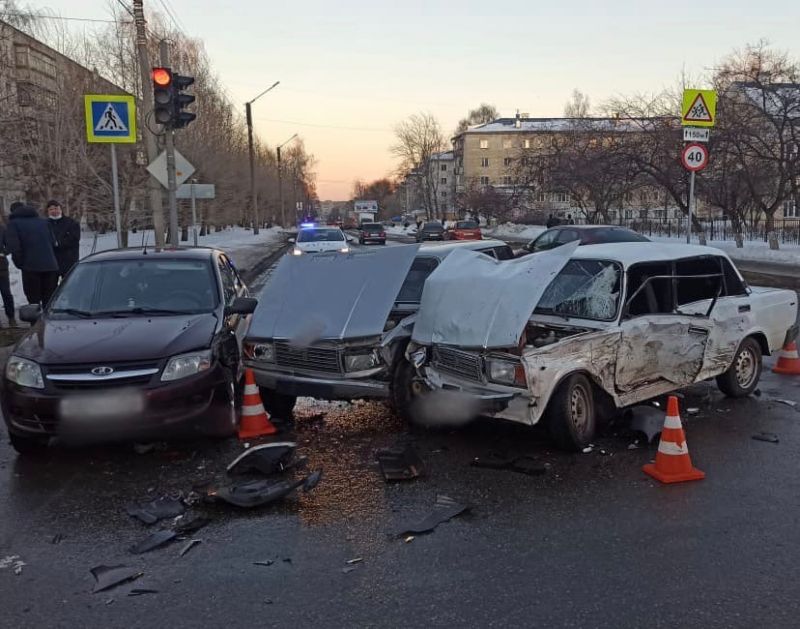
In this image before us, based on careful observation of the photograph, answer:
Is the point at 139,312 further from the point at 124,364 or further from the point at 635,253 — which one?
the point at 635,253

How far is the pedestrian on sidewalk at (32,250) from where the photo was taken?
34.8 feet

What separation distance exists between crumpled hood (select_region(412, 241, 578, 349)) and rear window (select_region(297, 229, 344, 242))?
20.9 metres

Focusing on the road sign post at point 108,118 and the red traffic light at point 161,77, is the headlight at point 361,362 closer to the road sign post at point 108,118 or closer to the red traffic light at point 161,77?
the road sign post at point 108,118

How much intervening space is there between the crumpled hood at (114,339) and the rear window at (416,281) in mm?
2103

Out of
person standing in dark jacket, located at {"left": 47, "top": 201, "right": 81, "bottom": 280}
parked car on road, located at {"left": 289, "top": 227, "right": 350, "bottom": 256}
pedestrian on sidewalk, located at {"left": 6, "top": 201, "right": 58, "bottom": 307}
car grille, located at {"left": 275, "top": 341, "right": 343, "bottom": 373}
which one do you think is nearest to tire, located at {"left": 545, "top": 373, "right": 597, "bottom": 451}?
car grille, located at {"left": 275, "top": 341, "right": 343, "bottom": 373}

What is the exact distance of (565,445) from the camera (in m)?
5.44

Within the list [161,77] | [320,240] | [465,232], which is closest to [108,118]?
[161,77]

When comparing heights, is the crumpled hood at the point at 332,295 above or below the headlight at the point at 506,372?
above

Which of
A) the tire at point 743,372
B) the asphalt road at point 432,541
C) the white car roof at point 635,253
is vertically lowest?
the asphalt road at point 432,541

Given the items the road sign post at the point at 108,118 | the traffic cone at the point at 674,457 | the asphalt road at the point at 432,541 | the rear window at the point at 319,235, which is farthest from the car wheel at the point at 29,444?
the rear window at the point at 319,235

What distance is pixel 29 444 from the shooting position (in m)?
5.57

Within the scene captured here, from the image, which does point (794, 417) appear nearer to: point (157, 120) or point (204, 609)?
point (204, 609)

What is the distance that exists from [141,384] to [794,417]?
5.67 meters

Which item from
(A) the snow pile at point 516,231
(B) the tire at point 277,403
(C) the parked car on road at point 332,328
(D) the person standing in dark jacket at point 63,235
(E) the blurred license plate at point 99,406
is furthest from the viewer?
(A) the snow pile at point 516,231
